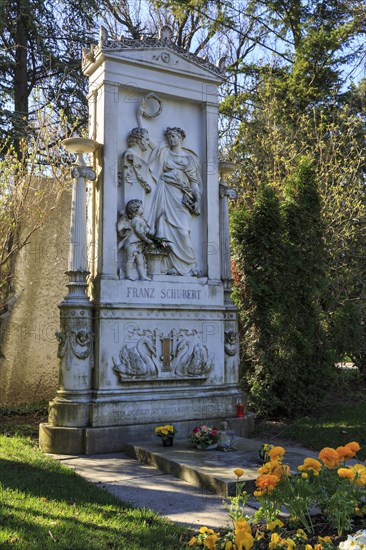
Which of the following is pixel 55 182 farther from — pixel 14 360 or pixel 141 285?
pixel 141 285

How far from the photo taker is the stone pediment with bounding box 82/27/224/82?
7.57m

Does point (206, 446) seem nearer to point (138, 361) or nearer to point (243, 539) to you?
point (138, 361)

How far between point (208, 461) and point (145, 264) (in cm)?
292

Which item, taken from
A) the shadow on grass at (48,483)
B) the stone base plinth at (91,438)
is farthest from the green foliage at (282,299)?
the shadow on grass at (48,483)

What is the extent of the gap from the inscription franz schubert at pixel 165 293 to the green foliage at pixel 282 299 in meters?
1.51

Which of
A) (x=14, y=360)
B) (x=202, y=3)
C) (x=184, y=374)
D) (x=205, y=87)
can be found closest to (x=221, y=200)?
(x=205, y=87)

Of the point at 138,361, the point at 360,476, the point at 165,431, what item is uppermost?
the point at 138,361

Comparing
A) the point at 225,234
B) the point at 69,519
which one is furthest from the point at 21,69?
the point at 69,519

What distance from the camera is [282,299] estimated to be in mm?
9133

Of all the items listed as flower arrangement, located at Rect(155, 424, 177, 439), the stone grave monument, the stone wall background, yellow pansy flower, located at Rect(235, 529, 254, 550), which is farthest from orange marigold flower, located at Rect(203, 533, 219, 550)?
the stone wall background

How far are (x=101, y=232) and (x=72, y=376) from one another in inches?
74.6

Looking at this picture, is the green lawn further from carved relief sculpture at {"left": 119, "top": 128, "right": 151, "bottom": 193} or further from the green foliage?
the green foliage

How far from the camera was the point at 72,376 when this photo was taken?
22.8ft

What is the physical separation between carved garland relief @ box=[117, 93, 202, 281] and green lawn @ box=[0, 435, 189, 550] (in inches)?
123
